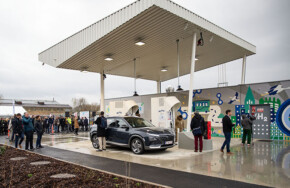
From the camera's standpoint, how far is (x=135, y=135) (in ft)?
32.0

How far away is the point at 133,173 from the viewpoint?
652 cm

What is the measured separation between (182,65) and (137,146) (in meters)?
11.8

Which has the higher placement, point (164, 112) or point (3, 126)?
point (164, 112)

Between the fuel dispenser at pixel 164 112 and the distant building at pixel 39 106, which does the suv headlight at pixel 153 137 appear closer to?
the fuel dispenser at pixel 164 112

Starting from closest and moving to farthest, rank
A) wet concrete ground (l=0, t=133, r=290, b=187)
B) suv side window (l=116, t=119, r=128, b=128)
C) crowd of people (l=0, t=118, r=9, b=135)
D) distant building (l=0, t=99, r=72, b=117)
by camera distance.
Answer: wet concrete ground (l=0, t=133, r=290, b=187) < suv side window (l=116, t=119, r=128, b=128) < crowd of people (l=0, t=118, r=9, b=135) < distant building (l=0, t=99, r=72, b=117)

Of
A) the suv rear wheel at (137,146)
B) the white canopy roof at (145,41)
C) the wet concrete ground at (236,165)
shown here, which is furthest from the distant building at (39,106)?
the wet concrete ground at (236,165)

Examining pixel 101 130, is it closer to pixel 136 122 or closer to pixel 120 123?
pixel 120 123

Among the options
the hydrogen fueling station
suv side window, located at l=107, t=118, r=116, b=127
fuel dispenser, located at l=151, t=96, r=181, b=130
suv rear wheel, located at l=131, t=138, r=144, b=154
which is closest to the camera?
the hydrogen fueling station

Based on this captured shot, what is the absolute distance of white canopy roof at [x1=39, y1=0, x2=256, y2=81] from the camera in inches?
405

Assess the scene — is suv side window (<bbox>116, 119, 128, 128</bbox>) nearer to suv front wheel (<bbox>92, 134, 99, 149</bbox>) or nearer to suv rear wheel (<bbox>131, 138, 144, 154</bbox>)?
suv rear wheel (<bbox>131, 138, 144, 154</bbox>)

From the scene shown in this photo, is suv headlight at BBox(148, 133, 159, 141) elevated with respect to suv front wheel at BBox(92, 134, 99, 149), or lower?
elevated

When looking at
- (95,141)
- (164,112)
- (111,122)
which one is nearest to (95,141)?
(95,141)

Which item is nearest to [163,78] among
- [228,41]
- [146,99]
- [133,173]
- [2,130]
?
[146,99]

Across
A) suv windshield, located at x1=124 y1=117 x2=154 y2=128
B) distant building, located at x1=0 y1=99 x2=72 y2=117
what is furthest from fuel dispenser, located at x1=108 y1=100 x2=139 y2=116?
distant building, located at x1=0 y1=99 x2=72 y2=117
